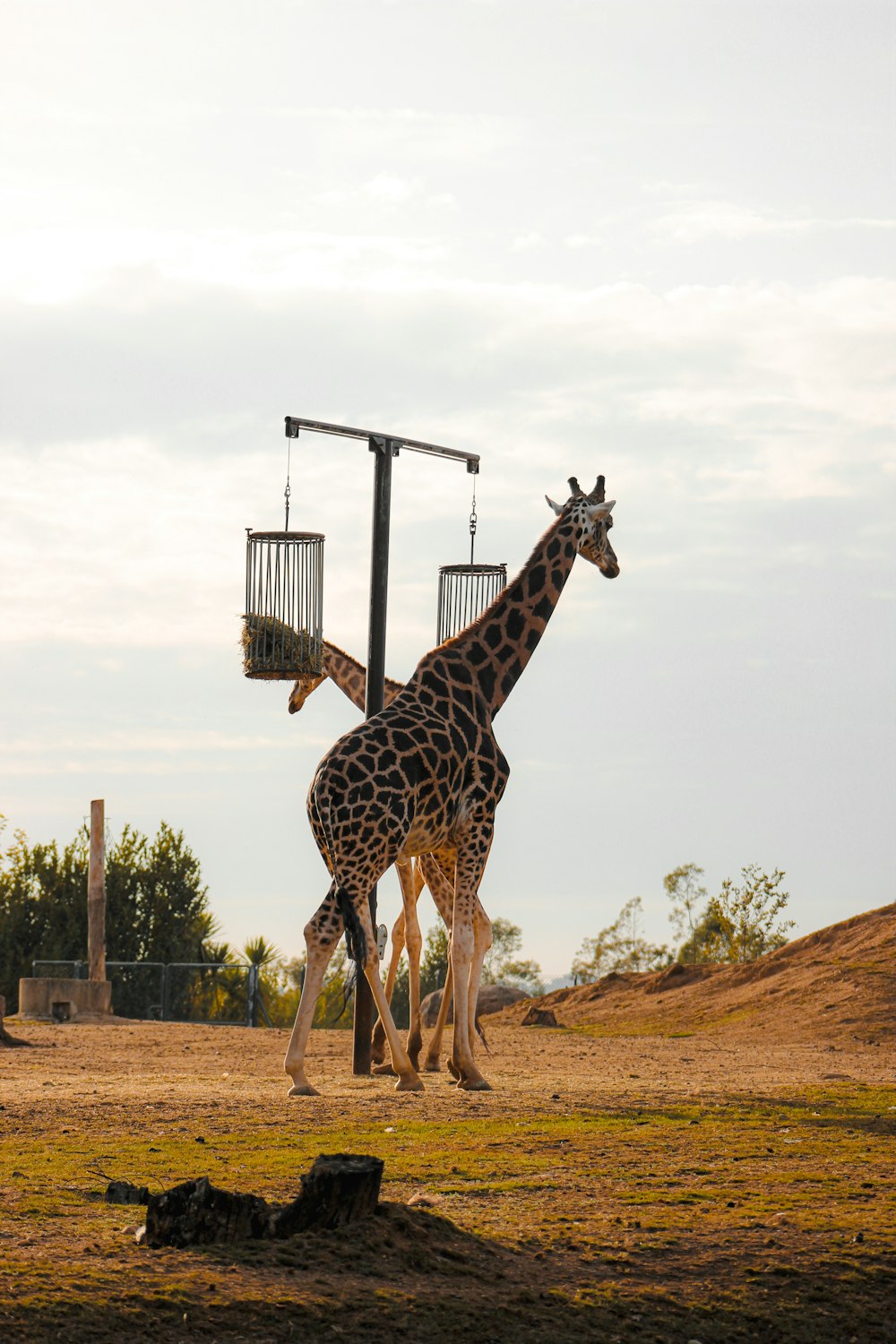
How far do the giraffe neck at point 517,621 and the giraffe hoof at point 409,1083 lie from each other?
135 inches

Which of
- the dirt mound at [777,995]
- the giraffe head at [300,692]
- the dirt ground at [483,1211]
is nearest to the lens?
the dirt ground at [483,1211]

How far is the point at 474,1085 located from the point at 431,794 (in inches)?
94.4

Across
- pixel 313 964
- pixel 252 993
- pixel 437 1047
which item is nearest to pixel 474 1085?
pixel 313 964

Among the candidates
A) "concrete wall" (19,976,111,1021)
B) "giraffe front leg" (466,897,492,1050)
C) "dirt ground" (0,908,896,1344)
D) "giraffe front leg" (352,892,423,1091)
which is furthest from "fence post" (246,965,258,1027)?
"giraffe front leg" (352,892,423,1091)

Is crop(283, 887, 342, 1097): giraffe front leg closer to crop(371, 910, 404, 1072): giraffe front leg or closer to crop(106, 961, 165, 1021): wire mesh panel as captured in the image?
crop(371, 910, 404, 1072): giraffe front leg

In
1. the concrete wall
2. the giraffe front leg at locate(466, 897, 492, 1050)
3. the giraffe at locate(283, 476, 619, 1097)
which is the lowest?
the concrete wall

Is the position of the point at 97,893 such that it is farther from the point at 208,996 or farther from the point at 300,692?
the point at 300,692

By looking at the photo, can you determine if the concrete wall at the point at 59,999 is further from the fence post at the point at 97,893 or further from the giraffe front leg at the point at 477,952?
the giraffe front leg at the point at 477,952

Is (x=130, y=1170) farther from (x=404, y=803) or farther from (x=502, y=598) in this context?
(x=502, y=598)

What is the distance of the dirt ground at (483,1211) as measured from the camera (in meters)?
5.90

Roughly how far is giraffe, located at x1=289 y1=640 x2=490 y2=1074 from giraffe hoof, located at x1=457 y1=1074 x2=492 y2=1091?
1.01m

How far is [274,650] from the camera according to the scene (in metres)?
16.2

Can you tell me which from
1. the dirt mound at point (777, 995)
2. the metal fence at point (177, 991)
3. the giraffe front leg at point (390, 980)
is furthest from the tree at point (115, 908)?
the giraffe front leg at point (390, 980)

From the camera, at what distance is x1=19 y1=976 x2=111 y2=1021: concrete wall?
27094mm
